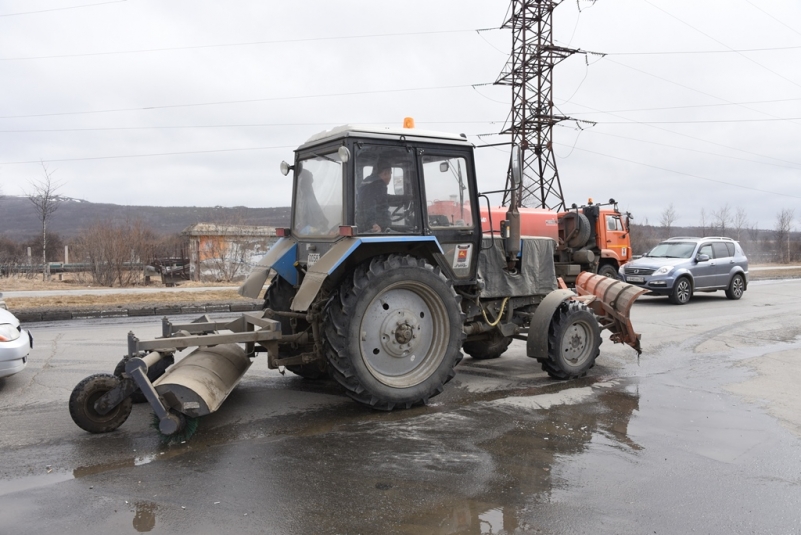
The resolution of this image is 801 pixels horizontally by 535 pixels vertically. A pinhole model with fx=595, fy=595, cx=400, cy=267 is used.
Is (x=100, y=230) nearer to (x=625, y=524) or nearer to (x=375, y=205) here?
(x=375, y=205)

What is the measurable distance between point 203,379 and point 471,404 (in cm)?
273

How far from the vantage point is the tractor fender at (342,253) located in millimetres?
5355

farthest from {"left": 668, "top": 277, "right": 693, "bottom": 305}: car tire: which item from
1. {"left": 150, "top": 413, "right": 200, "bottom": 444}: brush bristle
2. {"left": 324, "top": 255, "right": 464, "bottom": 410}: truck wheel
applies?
{"left": 150, "top": 413, "right": 200, "bottom": 444}: brush bristle

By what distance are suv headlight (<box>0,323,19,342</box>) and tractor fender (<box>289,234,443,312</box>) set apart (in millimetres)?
3608

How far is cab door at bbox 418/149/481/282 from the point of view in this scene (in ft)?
20.9

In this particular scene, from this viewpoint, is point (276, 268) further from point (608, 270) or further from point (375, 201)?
point (608, 270)

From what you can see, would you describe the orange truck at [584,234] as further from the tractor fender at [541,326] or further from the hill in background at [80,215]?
the hill in background at [80,215]

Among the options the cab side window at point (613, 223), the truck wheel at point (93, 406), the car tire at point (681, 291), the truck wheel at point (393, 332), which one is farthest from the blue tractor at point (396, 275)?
the cab side window at point (613, 223)

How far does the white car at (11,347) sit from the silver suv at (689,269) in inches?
589

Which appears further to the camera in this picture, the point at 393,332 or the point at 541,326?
the point at 541,326

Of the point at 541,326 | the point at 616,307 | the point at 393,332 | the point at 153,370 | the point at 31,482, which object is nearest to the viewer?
the point at 31,482

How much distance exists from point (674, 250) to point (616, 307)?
37.8ft

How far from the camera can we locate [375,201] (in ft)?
19.7

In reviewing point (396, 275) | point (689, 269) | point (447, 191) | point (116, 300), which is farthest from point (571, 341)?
point (116, 300)
